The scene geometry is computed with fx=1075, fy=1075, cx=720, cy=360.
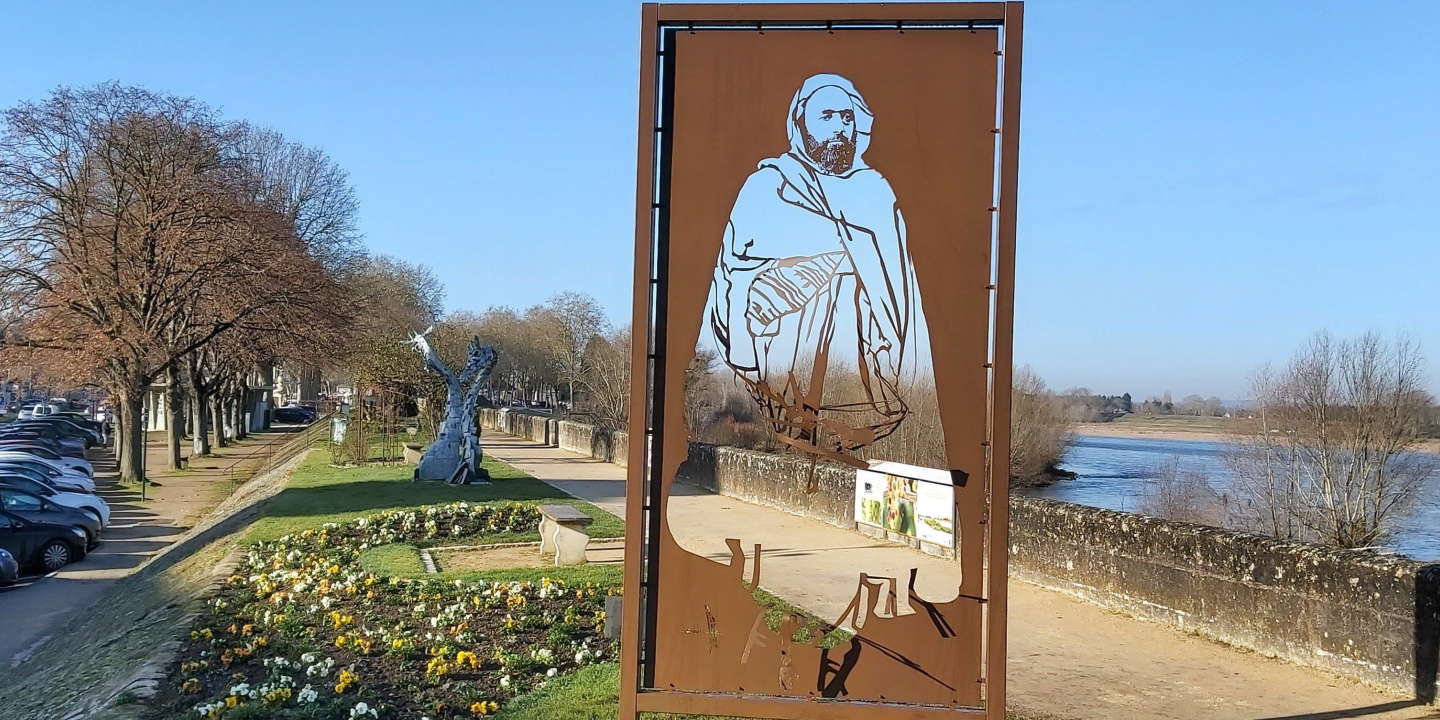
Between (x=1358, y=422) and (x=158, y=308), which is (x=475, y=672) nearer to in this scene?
(x=158, y=308)

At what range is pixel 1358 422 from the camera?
29234 millimetres

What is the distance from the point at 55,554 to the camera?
17891 millimetres

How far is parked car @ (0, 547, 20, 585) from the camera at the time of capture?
16180 mm

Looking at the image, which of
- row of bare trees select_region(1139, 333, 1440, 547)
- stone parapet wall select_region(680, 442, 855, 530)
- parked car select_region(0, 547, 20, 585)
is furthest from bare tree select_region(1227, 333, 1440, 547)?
parked car select_region(0, 547, 20, 585)

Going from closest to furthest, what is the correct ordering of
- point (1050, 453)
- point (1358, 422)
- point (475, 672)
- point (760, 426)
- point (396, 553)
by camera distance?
1. point (760, 426)
2. point (475, 672)
3. point (396, 553)
4. point (1358, 422)
5. point (1050, 453)

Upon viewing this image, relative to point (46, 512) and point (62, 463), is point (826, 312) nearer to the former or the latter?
point (46, 512)

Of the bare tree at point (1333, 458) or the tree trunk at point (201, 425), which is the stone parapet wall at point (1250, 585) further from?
the tree trunk at point (201, 425)

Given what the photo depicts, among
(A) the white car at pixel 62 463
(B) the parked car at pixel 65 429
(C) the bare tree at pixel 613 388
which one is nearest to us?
(A) the white car at pixel 62 463

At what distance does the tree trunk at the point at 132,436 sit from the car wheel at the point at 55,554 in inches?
437

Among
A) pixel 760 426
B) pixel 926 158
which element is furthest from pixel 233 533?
pixel 926 158

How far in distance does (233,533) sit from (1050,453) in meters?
31.4

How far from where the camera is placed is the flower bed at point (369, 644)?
7.01 m

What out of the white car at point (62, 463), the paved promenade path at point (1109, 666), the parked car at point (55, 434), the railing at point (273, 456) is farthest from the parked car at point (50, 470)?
the paved promenade path at point (1109, 666)

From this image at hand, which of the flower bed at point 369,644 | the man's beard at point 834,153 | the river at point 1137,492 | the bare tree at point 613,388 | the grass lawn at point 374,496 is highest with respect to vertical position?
the man's beard at point 834,153
